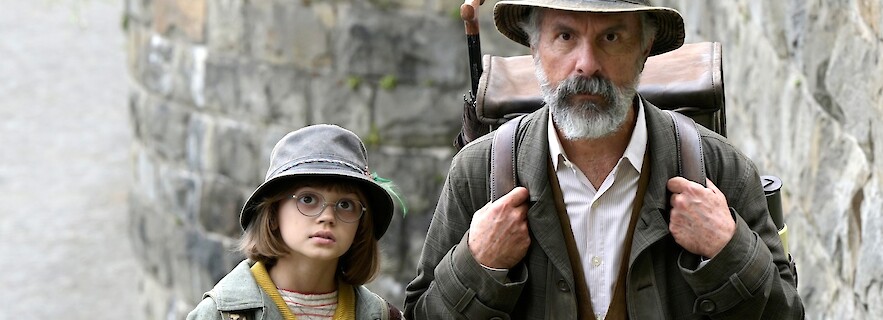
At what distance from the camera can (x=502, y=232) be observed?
11.4ft

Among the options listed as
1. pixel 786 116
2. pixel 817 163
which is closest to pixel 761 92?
pixel 786 116

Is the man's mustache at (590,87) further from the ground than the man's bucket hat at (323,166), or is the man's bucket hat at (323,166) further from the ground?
the man's mustache at (590,87)

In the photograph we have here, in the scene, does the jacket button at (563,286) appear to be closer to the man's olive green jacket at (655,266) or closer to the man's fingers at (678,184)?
the man's olive green jacket at (655,266)

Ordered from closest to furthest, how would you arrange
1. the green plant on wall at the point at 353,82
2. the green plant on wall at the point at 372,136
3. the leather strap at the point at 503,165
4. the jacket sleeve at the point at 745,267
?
the jacket sleeve at the point at 745,267, the leather strap at the point at 503,165, the green plant on wall at the point at 353,82, the green plant on wall at the point at 372,136

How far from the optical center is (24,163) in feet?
43.6

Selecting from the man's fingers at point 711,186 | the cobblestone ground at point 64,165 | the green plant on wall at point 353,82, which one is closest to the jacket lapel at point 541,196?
the man's fingers at point 711,186

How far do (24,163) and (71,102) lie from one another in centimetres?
107

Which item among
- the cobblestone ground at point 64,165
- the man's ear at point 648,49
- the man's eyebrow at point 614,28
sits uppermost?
the man's eyebrow at point 614,28

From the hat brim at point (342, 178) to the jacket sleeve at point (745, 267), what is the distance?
730mm

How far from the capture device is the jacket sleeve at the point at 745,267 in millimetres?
3365

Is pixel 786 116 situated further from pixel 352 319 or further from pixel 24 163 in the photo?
pixel 24 163

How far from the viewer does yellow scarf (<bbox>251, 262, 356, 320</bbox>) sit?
3664mm

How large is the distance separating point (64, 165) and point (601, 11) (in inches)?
414

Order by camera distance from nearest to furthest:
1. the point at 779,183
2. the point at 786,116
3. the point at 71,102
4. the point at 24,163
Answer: the point at 779,183 → the point at 786,116 → the point at 24,163 → the point at 71,102
